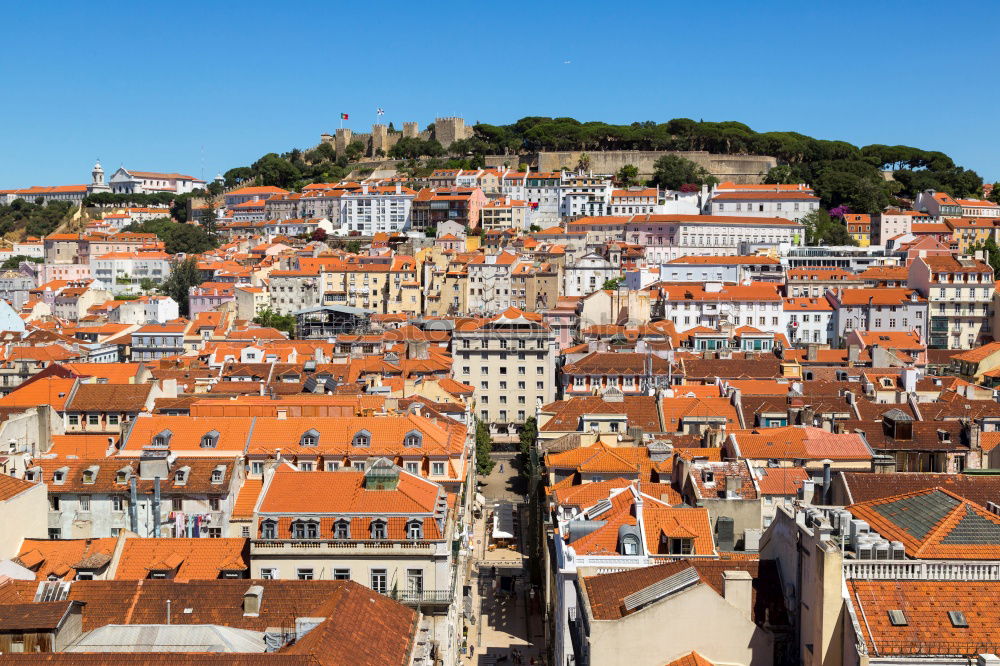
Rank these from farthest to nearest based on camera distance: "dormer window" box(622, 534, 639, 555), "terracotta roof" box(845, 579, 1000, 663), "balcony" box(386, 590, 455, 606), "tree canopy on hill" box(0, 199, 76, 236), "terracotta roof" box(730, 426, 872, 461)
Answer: "tree canopy on hill" box(0, 199, 76, 236)
"terracotta roof" box(730, 426, 872, 461)
"balcony" box(386, 590, 455, 606)
"dormer window" box(622, 534, 639, 555)
"terracotta roof" box(845, 579, 1000, 663)

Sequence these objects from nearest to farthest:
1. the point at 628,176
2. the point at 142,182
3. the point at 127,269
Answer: the point at 127,269 → the point at 628,176 → the point at 142,182

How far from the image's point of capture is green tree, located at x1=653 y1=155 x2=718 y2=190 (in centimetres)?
13438

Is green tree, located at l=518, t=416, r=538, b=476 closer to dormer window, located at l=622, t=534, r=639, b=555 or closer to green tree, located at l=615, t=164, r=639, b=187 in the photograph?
dormer window, located at l=622, t=534, r=639, b=555

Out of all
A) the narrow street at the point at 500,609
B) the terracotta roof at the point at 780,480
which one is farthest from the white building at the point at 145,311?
the terracotta roof at the point at 780,480

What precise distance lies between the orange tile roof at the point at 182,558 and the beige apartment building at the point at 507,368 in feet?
137

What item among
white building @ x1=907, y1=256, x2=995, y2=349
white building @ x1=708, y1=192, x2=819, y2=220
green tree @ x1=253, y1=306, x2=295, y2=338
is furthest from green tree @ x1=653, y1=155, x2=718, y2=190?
green tree @ x1=253, y1=306, x2=295, y2=338

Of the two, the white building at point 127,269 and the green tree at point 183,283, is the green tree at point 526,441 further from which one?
the white building at point 127,269

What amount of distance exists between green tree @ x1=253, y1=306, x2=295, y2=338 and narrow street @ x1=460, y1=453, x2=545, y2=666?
49649mm

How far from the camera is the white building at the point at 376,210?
13388 cm

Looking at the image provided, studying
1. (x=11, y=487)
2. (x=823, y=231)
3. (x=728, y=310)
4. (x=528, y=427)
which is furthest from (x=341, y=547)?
(x=823, y=231)

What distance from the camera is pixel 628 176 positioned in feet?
453

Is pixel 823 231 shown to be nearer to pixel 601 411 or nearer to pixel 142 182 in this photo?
pixel 601 411

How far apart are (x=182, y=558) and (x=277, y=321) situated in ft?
240

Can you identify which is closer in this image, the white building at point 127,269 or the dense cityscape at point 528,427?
the dense cityscape at point 528,427
